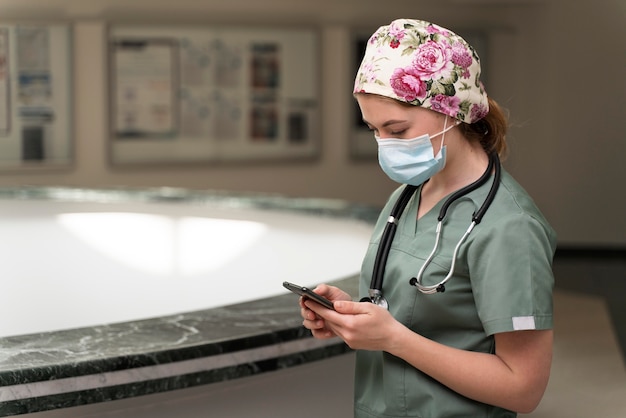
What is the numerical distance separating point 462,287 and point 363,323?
0.78 feet

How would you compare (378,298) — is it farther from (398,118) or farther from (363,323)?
(398,118)

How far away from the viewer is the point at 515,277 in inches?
75.0

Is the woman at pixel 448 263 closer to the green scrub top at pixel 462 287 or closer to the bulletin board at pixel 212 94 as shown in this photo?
the green scrub top at pixel 462 287

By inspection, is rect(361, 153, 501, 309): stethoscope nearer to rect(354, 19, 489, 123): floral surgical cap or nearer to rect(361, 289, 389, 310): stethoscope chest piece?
rect(361, 289, 389, 310): stethoscope chest piece

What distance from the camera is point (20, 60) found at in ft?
28.3

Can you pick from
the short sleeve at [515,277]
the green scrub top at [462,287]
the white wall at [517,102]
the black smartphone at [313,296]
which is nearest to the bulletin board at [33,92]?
the white wall at [517,102]

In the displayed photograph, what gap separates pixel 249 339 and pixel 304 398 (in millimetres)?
454

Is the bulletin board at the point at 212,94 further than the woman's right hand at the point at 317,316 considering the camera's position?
Yes

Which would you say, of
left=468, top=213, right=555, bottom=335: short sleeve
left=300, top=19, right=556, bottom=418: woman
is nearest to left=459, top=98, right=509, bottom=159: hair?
left=300, top=19, right=556, bottom=418: woman

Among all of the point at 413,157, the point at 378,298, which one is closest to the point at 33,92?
the point at 378,298

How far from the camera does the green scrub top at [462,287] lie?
6.25ft

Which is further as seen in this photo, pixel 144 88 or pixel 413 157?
pixel 144 88

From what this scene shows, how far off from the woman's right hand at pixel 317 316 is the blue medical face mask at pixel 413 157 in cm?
31

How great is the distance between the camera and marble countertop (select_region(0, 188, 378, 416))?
233 cm
